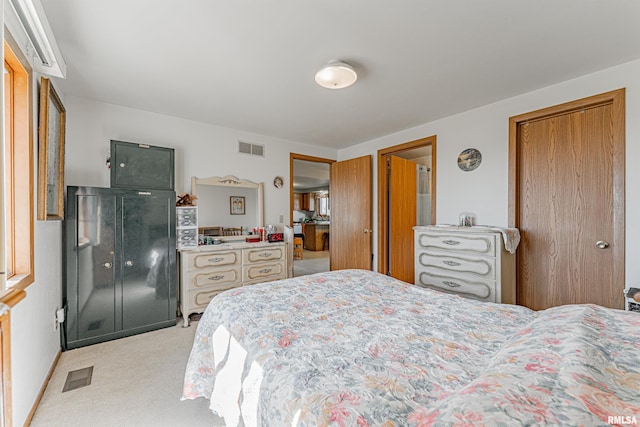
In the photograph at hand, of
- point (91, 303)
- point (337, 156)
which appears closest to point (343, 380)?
point (91, 303)

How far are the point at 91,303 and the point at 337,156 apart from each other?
12.8 ft

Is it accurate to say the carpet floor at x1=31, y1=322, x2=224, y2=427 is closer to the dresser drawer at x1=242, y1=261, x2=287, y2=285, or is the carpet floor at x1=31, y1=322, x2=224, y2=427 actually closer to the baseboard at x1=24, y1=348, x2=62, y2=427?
the baseboard at x1=24, y1=348, x2=62, y2=427

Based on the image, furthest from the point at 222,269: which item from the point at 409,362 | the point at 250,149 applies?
the point at 409,362

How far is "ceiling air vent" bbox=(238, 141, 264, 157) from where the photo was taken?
385cm

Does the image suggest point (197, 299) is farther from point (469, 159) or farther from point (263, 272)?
point (469, 159)

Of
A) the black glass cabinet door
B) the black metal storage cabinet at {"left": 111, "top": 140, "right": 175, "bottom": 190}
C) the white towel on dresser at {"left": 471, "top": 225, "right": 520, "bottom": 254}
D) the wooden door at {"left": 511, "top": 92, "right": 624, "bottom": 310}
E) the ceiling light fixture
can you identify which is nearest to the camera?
the ceiling light fixture

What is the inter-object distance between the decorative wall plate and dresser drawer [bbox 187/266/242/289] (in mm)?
2938

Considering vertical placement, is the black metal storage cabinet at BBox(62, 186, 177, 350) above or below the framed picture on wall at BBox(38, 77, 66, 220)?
below

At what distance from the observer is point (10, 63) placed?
4.82 ft

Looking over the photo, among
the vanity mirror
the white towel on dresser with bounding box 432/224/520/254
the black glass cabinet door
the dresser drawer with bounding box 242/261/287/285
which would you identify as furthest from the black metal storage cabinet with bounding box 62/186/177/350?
the white towel on dresser with bounding box 432/224/520/254

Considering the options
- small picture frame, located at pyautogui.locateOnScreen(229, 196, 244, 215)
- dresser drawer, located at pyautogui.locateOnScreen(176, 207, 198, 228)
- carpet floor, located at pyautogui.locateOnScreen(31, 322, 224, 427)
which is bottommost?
carpet floor, located at pyautogui.locateOnScreen(31, 322, 224, 427)

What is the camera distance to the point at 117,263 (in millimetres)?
2635

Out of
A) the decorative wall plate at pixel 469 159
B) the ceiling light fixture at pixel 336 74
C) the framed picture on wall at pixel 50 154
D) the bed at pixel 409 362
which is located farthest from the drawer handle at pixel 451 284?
the framed picture on wall at pixel 50 154

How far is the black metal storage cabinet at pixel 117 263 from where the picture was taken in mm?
2449
